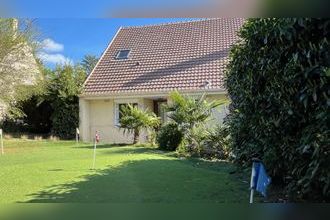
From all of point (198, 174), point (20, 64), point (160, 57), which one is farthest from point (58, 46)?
point (198, 174)

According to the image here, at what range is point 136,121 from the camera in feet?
47.3

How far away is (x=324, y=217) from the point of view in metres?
4.70

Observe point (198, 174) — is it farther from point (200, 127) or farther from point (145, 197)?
point (200, 127)

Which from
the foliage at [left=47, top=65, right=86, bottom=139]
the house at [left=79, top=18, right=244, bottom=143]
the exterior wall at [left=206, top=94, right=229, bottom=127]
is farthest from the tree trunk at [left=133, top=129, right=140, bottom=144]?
the foliage at [left=47, top=65, right=86, bottom=139]

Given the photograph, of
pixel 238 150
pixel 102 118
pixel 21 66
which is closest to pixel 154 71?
pixel 102 118

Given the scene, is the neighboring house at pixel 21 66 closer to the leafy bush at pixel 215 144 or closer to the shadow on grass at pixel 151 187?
the leafy bush at pixel 215 144

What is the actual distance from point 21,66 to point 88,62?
12.4 ft

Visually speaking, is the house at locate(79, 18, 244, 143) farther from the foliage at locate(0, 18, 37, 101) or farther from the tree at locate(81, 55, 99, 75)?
the foliage at locate(0, 18, 37, 101)

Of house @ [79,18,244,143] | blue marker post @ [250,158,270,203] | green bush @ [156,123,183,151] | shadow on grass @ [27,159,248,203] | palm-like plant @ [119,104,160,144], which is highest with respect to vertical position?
house @ [79,18,244,143]

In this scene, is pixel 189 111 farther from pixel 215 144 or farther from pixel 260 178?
pixel 260 178

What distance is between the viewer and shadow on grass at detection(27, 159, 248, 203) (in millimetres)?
6281

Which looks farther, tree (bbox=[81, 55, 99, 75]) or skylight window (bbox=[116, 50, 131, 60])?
tree (bbox=[81, 55, 99, 75])

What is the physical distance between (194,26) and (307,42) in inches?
546
